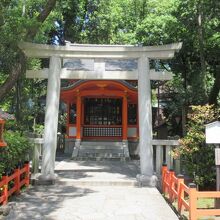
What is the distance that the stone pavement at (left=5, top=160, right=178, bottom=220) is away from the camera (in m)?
8.23

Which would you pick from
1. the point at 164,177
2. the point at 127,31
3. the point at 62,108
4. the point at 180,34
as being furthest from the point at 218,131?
the point at 62,108

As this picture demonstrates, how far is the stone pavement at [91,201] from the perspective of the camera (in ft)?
27.0

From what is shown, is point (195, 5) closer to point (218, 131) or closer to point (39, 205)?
point (218, 131)

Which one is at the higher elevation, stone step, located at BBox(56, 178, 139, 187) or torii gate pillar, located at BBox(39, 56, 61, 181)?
torii gate pillar, located at BBox(39, 56, 61, 181)

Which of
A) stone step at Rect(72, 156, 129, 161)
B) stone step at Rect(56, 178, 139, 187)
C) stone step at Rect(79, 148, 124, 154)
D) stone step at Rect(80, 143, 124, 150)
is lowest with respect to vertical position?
stone step at Rect(56, 178, 139, 187)

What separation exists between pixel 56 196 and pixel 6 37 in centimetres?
474

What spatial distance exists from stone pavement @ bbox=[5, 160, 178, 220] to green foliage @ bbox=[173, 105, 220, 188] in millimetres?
1284

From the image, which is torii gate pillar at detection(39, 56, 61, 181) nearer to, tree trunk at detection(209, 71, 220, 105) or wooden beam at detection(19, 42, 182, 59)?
wooden beam at detection(19, 42, 182, 59)

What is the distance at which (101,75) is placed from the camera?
1297 centimetres

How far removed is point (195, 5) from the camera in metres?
17.8

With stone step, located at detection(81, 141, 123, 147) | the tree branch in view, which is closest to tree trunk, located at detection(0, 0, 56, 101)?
the tree branch

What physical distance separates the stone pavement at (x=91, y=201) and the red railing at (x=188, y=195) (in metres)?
0.34

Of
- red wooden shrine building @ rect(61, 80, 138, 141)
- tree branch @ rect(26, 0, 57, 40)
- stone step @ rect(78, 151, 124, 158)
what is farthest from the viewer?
red wooden shrine building @ rect(61, 80, 138, 141)

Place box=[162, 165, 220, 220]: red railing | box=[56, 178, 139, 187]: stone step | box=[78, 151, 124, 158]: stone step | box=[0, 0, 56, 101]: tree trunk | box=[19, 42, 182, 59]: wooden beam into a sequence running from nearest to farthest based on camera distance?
1. box=[162, 165, 220, 220]: red railing
2. box=[0, 0, 56, 101]: tree trunk
3. box=[56, 178, 139, 187]: stone step
4. box=[19, 42, 182, 59]: wooden beam
5. box=[78, 151, 124, 158]: stone step
